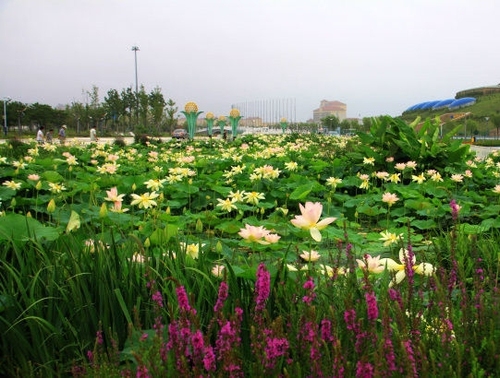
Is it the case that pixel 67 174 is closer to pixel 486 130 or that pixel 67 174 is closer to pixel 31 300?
pixel 31 300

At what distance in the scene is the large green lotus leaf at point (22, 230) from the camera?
1796 millimetres

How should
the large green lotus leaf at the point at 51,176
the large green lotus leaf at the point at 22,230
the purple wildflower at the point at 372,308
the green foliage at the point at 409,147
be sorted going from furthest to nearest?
the green foliage at the point at 409,147 → the large green lotus leaf at the point at 51,176 → the large green lotus leaf at the point at 22,230 → the purple wildflower at the point at 372,308

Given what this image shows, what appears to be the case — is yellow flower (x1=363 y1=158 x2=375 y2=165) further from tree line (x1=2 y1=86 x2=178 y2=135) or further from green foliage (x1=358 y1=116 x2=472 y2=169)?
tree line (x1=2 y1=86 x2=178 y2=135)

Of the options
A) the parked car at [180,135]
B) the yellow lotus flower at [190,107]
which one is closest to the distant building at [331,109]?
the parked car at [180,135]

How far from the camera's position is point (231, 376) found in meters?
0.88

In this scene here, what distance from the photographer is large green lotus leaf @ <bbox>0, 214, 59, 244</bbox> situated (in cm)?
180

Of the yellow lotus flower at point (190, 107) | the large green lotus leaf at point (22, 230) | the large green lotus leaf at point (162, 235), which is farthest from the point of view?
the yellow lotus flower at point (190, 107)

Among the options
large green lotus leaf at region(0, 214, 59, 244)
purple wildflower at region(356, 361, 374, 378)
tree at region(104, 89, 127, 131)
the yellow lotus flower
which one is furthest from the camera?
tree at region(104, 89, 127, 131)

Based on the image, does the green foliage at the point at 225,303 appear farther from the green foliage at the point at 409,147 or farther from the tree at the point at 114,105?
the tree at the point at 114,105

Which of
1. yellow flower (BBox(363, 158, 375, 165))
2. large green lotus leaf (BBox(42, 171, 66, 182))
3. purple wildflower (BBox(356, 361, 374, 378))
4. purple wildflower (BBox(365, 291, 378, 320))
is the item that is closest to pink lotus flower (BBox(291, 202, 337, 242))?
purple wildflower (BBox(365, 291, 378, 320))

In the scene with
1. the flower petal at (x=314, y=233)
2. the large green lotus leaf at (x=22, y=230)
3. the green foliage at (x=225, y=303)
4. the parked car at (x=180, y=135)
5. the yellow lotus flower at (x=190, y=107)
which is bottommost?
the green foliage at (x=225, y=303)

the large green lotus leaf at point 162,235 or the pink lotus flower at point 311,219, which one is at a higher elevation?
the pink lotus flower at point 311,219

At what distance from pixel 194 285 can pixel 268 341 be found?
706 mm

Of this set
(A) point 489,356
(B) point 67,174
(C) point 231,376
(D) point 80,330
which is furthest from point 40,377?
(B) point 67,174
